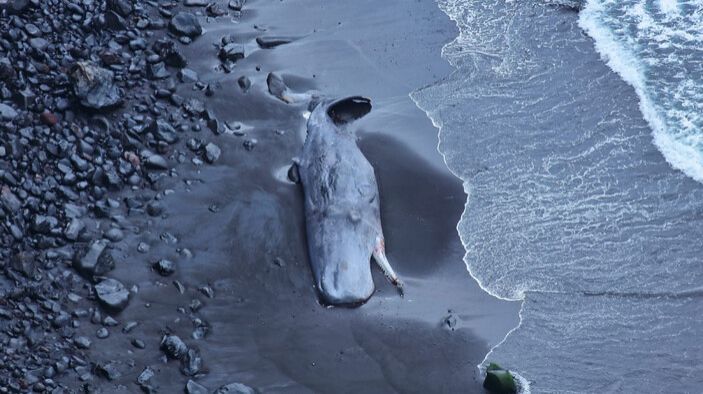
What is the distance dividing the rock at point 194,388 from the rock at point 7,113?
2.93 meters

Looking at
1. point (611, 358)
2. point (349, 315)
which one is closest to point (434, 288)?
point (349, 315)

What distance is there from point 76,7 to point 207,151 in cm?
223

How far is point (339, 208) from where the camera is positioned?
711 centimetres

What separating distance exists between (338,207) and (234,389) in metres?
2.01

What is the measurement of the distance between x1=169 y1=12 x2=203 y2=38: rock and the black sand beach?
5.4 inches

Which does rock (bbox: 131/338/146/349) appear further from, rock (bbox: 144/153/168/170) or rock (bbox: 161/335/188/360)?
rock (bbox: 144/153/168/170)

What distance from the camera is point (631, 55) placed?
9492 mm

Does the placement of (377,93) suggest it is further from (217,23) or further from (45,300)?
(45,300)

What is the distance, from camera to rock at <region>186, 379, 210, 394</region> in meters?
5.64

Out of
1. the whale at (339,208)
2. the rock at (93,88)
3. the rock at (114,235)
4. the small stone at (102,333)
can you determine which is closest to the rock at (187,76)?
the rock at (93,88)

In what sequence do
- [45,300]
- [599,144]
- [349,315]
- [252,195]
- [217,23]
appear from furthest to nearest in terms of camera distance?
[217,23] → [599,144] → [252,195] → [349,315] → [45,300]

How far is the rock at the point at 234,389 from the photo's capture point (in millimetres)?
5699

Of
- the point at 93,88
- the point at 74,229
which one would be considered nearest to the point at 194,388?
the point at 74,229

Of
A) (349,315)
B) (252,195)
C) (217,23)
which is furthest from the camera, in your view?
(217,23)
